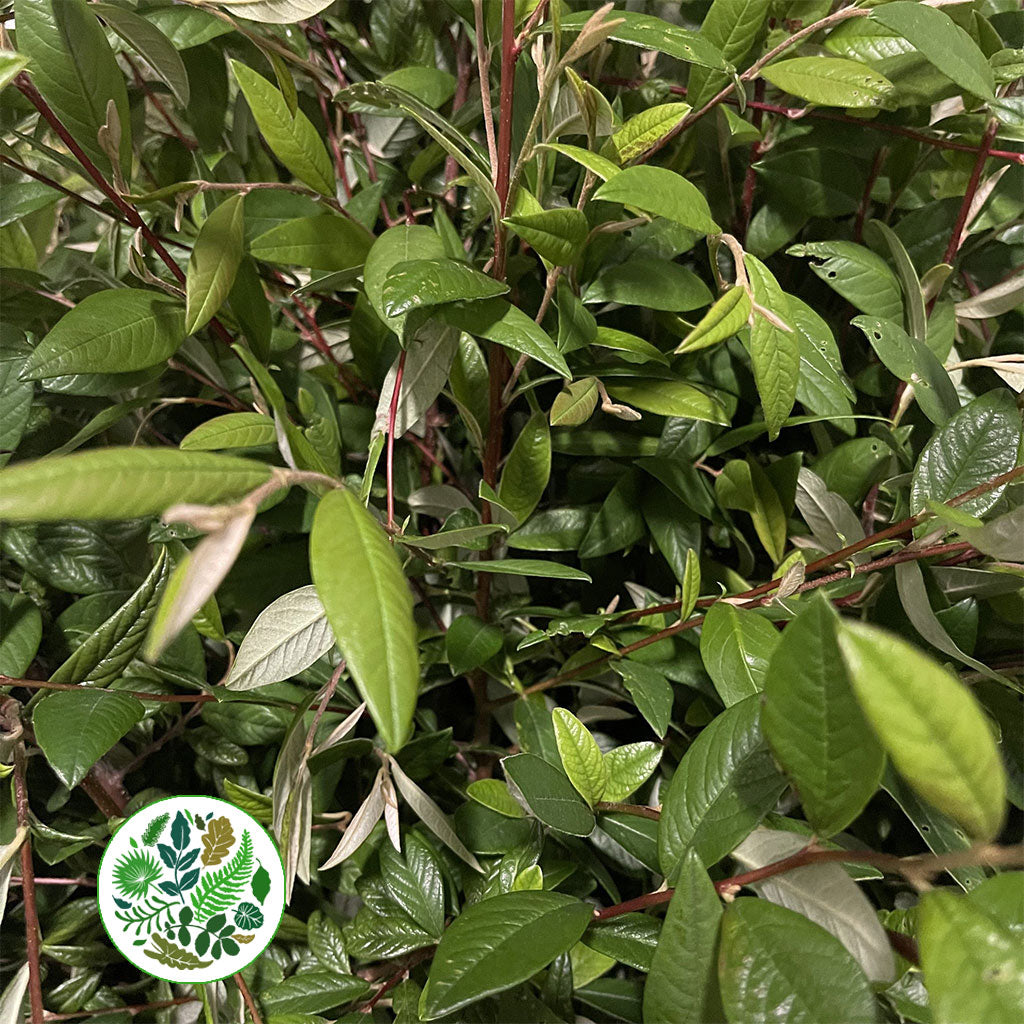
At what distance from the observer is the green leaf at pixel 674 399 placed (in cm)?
51

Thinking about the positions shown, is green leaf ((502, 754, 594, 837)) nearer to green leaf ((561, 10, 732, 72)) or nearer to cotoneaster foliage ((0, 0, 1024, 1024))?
cotoneaster foliage ((0, 0, 1024, 1024))

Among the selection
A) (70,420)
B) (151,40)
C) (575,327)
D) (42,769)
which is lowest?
(42,769)

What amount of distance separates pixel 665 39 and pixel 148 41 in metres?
0.30

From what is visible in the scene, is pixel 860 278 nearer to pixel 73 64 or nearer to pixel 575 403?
pixel 575 403

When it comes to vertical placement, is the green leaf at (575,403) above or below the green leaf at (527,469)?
above

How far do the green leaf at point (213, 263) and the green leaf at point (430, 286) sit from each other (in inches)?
4.5

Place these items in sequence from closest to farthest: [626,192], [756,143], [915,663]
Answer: [915,663] → [626,192] → [756,143]

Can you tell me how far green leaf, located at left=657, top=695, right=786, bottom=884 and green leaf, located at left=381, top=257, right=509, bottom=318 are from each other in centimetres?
25

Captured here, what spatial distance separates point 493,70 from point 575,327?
0.27 metres

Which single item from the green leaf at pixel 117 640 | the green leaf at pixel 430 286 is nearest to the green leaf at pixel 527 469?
the green leaf at pixel 430 286

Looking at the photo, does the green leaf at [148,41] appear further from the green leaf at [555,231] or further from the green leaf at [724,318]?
the green leaf at [724,318]

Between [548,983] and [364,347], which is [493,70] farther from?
[548,983]

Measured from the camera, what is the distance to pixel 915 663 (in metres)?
0.25

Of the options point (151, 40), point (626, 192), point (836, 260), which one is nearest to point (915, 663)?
point (626, 192)
